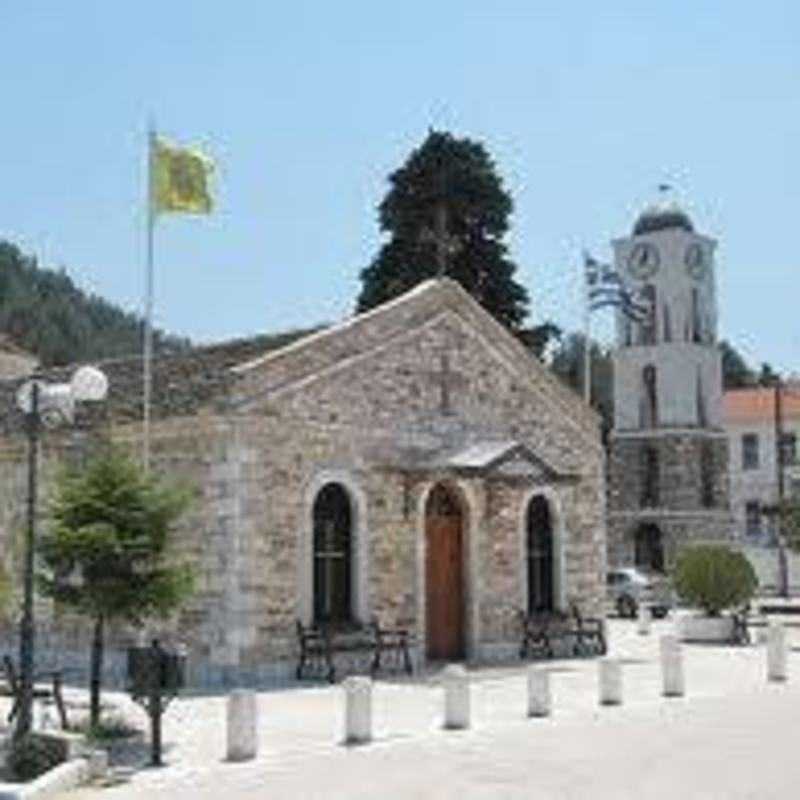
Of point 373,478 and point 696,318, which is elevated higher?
point 696,318

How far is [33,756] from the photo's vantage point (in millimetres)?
15508

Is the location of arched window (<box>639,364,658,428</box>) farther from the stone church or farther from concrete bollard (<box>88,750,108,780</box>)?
concrete bollard (<box>88,750,108,780</box>)

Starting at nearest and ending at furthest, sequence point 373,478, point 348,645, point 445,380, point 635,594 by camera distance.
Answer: point 348,645 → point 373,478 → point 445,380 → point 635,594

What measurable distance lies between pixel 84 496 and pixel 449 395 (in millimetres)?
10470

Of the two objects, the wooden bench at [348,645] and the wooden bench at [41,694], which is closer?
the wooden bench at [41,694]

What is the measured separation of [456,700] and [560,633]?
10551mm

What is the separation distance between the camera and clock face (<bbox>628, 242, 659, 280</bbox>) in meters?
69.2

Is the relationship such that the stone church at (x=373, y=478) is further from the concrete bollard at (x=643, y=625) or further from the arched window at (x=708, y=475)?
the arched window at (x=708, y=475)

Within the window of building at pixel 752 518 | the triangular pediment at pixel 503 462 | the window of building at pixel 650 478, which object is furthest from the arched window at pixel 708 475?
the triangular pediment at pixel 503 462

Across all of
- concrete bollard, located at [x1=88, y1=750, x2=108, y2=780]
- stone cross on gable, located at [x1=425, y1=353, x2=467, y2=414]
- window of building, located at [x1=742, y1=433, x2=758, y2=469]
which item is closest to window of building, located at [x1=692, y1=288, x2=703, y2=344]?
window of building, located at [x1=742, y1=433, x2=758, y2=469]

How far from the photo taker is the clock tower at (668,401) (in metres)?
68.6

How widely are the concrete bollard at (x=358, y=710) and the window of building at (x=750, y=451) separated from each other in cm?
6500

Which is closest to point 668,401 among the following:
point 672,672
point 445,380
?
point 445,380

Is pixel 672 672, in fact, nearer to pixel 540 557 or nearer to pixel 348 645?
pixel 348 645
